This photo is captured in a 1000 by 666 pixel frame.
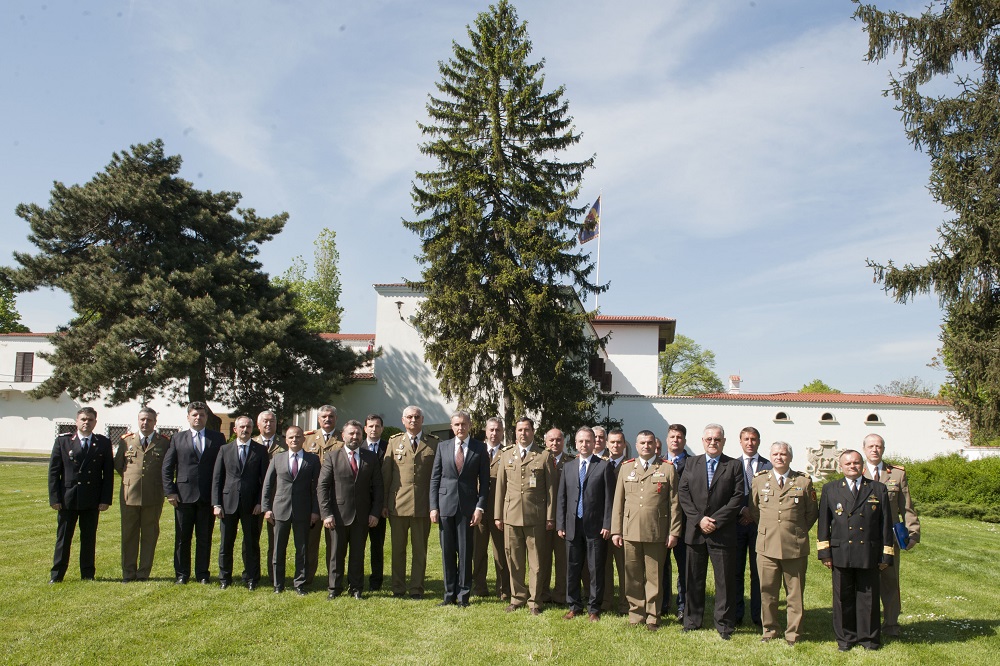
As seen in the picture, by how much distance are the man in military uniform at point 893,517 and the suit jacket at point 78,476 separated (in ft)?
25.5

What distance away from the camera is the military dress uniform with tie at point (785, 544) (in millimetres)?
6309

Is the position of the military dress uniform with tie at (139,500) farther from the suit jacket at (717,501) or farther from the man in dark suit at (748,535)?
the man in dark suit at (748,535)

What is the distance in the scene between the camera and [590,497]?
23.1 ft

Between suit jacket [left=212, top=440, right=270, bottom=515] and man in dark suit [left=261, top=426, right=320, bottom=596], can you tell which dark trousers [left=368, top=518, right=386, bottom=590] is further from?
suit jacket [left=212, top=440, right=270, bottom=515]

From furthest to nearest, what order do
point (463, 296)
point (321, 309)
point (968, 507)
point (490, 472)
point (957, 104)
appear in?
point (321, 309)
point (463, 296)
point (968, 507)
point (957, 104)
point (490, 472)

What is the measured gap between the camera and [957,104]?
52.1 feet

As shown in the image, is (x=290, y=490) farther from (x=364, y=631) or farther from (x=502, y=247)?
(x=502, y=247)

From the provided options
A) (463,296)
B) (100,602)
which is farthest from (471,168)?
(100,602)

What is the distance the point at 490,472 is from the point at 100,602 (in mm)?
3953

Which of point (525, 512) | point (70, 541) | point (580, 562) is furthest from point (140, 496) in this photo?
point (580, 562)

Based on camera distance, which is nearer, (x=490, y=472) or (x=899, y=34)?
(x=490, y=472)

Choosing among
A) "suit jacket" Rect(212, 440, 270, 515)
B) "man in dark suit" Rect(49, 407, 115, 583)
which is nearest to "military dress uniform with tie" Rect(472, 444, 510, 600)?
"suit jacket" Rect(212, 440, 270, 515)

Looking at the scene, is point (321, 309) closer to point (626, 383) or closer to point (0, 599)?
point (626, 383)

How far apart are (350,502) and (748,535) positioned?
4007 mm
